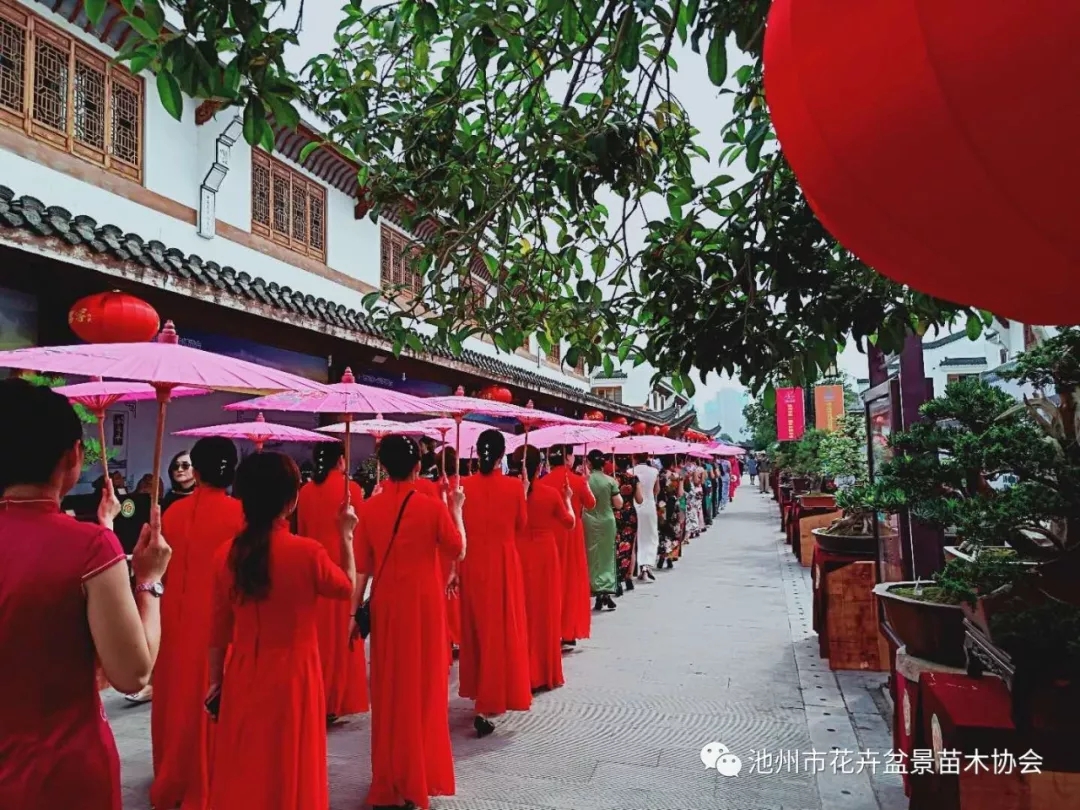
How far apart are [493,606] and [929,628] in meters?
2.52

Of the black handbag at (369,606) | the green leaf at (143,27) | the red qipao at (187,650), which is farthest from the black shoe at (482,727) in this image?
the green leaf at (143,27)

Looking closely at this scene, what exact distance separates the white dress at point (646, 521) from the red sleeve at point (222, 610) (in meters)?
8.38

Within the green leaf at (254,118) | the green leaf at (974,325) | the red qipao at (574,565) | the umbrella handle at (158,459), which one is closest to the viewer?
the umbrella handle at (158,459)

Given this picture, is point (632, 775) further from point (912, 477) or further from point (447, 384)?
point (447, 384)

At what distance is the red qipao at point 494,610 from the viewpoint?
4.96m

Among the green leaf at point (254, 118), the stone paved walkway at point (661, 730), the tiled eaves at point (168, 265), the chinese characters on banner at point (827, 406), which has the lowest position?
the stone paved walkway at point (661, 730)

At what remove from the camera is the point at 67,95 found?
21.6 feet

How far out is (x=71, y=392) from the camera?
12.8ft

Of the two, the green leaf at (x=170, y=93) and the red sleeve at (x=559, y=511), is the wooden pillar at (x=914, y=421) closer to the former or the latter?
the red sleeve at (x=559, y=511)

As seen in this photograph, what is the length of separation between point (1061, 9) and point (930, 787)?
3054 mm

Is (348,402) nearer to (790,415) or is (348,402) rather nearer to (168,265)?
(168,265)

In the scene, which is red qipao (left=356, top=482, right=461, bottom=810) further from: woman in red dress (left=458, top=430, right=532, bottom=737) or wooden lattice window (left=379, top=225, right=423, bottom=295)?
wooden lattice window (left=379, top=225, right=423, bottom=295)

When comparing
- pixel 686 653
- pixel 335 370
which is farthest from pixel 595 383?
pixel 686 653

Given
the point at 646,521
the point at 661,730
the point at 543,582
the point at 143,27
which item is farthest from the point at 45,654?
the point at 646,521
